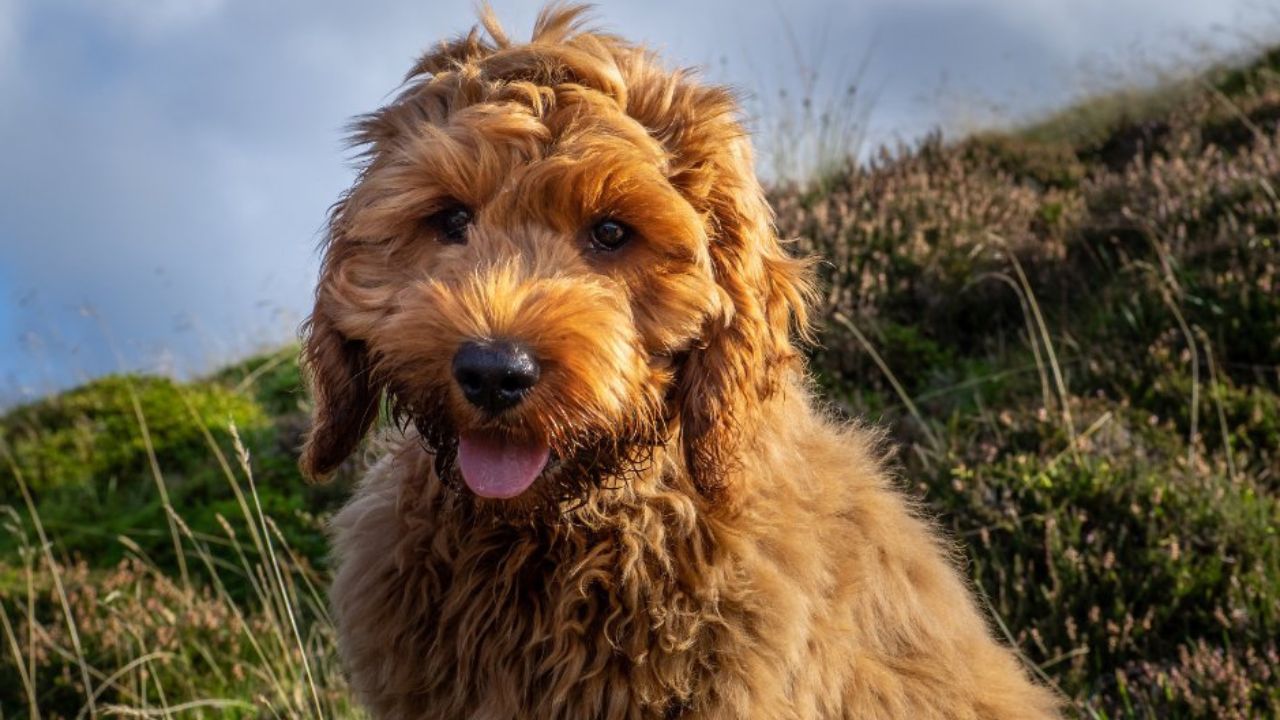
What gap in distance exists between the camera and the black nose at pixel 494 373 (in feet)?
9.24

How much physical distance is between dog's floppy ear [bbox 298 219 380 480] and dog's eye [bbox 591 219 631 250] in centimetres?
66

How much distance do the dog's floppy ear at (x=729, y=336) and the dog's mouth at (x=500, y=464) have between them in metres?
0.40

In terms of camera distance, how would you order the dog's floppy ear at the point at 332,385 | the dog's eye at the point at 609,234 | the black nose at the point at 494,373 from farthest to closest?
1. the dog's floppy ear at the point at 332,385
2. the dog's eye at the point at 609,234
3. the black nose at the point at 494,373

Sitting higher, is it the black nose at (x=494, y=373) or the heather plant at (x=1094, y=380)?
the black nose at (x=494, y=373)

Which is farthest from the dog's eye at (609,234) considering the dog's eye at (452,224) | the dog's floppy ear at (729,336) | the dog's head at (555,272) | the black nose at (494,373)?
the black nose at (494,373)

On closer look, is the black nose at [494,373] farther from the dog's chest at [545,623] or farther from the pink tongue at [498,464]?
the dog's chest at [545,623]

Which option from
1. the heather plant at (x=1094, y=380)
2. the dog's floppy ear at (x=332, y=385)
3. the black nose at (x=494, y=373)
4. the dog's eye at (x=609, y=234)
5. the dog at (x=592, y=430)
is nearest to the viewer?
the black nose at (x=494, y=373)

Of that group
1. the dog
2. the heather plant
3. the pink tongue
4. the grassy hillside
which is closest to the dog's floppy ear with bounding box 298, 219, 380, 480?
the dog

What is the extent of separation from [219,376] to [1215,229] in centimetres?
861

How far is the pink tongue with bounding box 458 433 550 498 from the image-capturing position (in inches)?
121

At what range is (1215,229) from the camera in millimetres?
7922

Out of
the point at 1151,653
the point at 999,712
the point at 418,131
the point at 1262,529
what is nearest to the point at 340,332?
the point at 418,131

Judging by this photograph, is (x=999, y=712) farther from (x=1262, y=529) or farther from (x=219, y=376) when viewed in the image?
(x=219, y=376)

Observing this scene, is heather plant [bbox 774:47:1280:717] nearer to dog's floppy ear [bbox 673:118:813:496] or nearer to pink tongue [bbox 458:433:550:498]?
dog's floppy ear [bbox 673:118:813:496]
